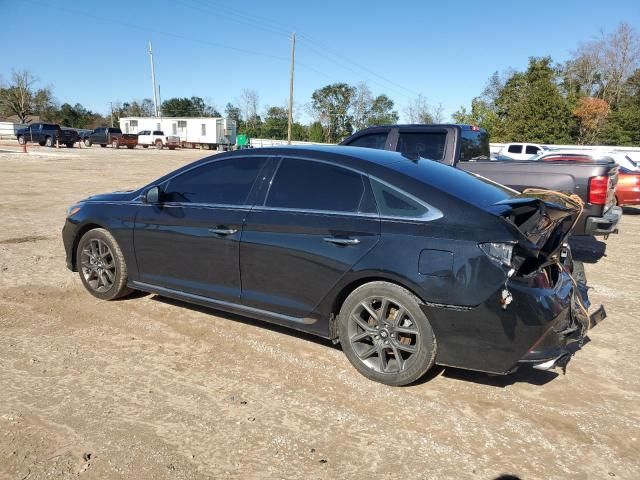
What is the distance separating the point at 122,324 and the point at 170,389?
135 centimetres

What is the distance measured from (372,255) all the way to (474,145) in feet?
15.7

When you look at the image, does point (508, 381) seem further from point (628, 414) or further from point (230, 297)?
point (230, 297)

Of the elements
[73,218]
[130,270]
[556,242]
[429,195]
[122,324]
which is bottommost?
[122,324]

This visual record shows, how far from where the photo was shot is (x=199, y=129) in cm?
4928

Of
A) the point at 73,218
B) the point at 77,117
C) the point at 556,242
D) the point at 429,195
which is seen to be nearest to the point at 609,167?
Result: the point at 556,242

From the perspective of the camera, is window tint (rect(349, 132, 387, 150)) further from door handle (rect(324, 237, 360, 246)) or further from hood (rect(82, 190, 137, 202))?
door handle (rect(324, 237, 360, 246))

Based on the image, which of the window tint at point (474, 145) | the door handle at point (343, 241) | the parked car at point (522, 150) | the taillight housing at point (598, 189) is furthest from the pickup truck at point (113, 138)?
the door handle at point (343, 241)

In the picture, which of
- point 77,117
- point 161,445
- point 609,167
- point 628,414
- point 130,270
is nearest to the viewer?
point 161,445

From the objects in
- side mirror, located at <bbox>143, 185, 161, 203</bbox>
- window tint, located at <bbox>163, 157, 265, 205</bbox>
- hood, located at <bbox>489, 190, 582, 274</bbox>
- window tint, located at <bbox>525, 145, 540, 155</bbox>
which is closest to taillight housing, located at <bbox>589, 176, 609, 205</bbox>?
hood, located at <bbox>489, 190, 582, 274</bbox>

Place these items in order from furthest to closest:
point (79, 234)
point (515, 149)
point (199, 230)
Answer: point (515, 149)
point (79, 234)
point (199, 230)

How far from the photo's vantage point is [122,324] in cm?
438

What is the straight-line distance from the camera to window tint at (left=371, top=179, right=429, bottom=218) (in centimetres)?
333

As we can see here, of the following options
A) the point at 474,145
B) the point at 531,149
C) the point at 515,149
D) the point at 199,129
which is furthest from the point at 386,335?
the point at 199,129

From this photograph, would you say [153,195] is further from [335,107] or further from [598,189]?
[335,107]
